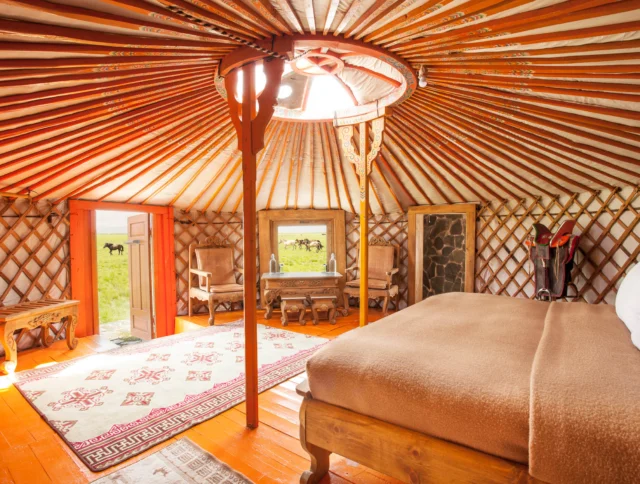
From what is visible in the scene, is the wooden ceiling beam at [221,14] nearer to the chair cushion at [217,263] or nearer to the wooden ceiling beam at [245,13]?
the wooden ceiling beam at [245,13]

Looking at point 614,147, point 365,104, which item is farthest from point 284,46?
point 614,147

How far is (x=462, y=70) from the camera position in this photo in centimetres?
211

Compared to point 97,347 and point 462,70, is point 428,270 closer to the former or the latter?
point 462,70

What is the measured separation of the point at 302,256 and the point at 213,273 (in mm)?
1501

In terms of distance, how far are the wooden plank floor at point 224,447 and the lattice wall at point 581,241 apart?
3.17 metres

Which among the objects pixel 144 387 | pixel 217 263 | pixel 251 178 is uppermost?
pixel 251 178

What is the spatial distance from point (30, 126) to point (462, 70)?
2705 millimetres

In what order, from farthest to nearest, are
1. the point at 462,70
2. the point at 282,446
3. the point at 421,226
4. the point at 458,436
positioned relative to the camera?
the point at 421,226 < the point at 462,70 < the point at 282,446 < the point at 458,436

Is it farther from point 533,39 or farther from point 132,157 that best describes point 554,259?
point 132,157

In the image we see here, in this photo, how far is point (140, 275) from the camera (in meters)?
4.72

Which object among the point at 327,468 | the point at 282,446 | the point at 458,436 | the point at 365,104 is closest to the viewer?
the point at 458,436

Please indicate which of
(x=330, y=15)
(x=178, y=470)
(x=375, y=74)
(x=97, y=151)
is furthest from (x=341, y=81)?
(x=178, y=470)

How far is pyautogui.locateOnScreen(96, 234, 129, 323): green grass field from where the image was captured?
7135 mm

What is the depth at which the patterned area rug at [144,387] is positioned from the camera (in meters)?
1.90
